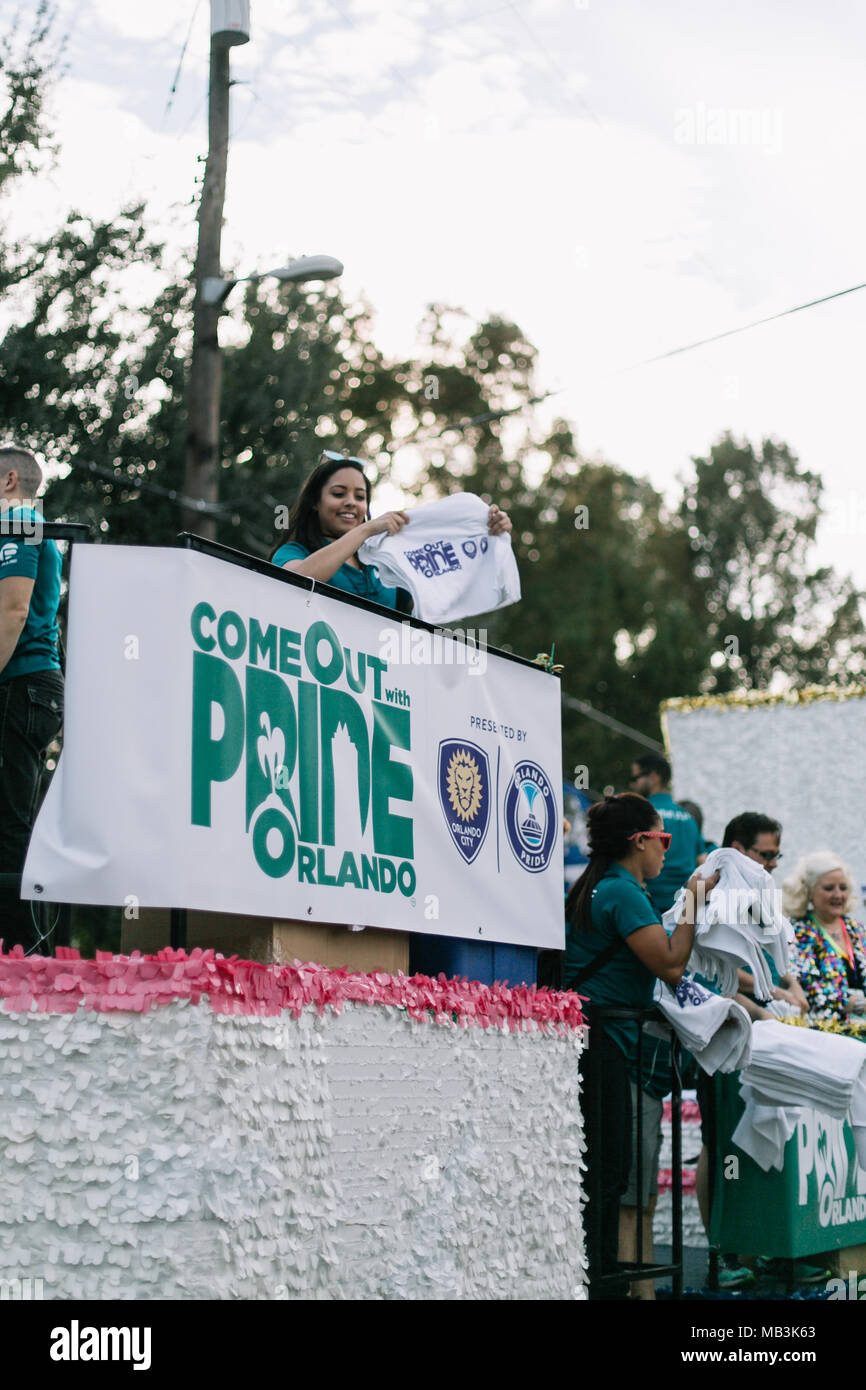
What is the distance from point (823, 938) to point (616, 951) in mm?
2604

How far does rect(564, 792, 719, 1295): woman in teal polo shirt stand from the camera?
204 inches

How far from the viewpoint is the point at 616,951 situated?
5.45 m

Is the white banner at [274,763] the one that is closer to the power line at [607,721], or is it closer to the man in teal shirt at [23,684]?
the man in teal shirt at [23,684]

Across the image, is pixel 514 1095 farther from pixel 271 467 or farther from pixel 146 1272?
pixel 271 467

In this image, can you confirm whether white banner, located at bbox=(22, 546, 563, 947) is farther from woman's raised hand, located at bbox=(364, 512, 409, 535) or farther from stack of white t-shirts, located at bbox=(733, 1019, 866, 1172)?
stack of white t-shirts, located at bbox=(733, 1019, 866, 1172)

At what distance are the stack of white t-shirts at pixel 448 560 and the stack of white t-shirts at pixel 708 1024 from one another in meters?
1.49

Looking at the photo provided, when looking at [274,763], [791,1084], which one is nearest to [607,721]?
[791,1084]

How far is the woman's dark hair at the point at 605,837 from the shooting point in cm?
556

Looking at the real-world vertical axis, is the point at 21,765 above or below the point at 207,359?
below

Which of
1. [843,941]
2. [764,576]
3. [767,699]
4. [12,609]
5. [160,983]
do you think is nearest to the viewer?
[160,983]

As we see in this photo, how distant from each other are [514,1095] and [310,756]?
130 centimetres

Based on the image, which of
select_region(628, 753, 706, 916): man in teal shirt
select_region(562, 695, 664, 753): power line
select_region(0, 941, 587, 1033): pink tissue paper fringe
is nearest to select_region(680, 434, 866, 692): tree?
select_region(562, 695, 664, 753): power line

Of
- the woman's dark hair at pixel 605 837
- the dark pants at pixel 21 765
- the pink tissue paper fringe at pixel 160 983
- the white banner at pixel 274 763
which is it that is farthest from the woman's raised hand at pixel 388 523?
the pink tissue paper fringe at pixel 160 983

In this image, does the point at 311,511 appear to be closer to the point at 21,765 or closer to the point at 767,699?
the point at 21,765
